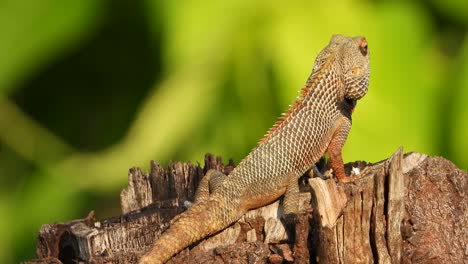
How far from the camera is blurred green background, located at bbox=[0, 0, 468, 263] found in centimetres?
639

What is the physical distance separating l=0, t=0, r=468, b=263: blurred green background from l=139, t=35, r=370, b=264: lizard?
106mm

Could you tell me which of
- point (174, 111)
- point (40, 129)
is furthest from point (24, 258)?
point (174, 111)

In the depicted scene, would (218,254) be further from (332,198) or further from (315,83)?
(315,83)

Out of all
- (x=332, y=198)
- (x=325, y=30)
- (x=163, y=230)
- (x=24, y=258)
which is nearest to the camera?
(x=332, y=198)

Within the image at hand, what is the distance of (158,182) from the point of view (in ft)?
20.6

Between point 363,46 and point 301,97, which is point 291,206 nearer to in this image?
point 301,97

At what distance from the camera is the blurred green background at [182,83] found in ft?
21.0

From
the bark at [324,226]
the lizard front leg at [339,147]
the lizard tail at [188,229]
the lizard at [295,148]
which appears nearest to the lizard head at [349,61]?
the lizard at [295,148]

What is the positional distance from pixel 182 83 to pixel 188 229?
1.04 m

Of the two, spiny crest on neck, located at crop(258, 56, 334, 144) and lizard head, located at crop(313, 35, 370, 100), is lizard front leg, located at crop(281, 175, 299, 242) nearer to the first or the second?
spiny crest on neck, located at crop(258, 56, 334, 144)

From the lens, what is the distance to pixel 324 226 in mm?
5121

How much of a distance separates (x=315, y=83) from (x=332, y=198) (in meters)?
2.01

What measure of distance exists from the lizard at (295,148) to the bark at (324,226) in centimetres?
12

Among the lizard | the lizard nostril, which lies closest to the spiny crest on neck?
the lizard
